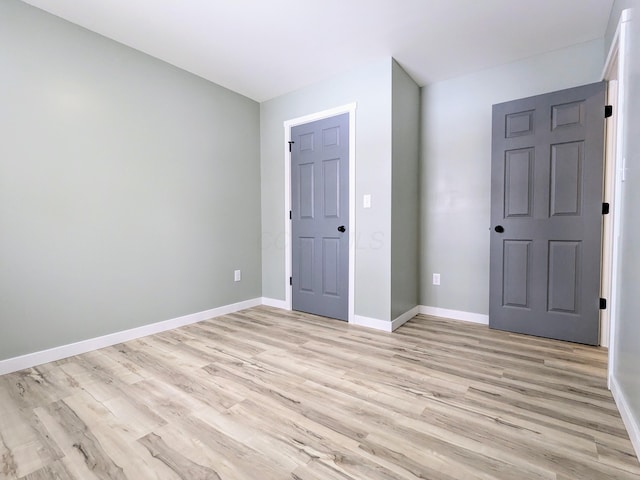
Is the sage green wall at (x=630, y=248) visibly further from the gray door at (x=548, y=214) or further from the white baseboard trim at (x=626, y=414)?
the gray door at (x=548, y=214)

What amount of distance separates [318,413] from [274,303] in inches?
90.0

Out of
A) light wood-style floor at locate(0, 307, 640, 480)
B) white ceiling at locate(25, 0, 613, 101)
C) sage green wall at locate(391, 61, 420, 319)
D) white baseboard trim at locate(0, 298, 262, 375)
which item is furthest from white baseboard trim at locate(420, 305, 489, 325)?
white ceiling at locate(25, 0, 613, 101)

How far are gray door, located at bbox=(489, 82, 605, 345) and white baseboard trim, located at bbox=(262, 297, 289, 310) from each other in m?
2.19

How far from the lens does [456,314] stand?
3.21m

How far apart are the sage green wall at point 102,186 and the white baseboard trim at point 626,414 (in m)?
3.23

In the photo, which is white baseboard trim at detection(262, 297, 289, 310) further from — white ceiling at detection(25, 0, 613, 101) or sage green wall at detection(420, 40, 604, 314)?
white ceiling at detection(25, 0, 613, 101)

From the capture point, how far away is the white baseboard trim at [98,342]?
2.07 meters

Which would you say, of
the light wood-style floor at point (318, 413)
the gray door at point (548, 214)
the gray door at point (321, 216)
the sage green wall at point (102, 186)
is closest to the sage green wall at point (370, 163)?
the gray door at point (321, 216)

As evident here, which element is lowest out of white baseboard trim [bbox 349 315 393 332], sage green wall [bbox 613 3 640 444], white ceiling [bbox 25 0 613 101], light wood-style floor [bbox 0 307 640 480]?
light wood-style floor [bbox 0 307 640 480]

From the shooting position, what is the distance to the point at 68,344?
230 centimetres

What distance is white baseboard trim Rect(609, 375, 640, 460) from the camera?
130 centimetres

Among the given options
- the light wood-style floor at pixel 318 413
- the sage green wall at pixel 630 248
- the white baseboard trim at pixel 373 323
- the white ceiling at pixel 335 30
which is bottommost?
the light wood-style floor at pixel 318 413

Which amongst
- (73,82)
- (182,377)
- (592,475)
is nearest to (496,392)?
(592,475)

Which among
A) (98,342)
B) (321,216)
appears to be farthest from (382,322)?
(98,342)
